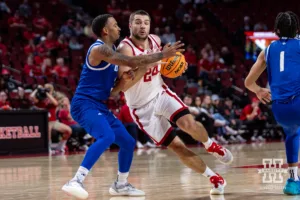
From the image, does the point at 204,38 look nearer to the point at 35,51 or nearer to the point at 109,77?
the point at 35,51

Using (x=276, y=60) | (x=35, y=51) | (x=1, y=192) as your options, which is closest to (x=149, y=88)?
(x=276, y=60)

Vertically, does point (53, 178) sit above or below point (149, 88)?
below

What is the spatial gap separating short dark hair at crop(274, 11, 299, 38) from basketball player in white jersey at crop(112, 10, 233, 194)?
123 cm

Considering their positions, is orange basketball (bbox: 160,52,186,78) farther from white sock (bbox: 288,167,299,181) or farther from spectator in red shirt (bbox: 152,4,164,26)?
spectator in red shirt (bbox: 152,4,164,26)

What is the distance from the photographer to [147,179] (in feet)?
24.8

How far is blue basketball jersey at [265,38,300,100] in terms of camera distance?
577 centimetres

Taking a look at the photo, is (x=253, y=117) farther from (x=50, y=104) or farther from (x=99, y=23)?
(x=99, y=23)

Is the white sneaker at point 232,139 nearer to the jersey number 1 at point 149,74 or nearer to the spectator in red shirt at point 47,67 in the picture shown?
the spectator in red shirt at point 47,67

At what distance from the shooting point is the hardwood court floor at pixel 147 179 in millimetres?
5996

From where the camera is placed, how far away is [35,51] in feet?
55.2

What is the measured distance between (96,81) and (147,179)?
2046 millimetres

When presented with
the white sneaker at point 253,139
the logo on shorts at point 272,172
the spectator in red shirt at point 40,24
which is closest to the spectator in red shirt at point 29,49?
the spectator in red shirt at point 40,24

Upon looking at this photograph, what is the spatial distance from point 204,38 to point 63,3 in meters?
4.97

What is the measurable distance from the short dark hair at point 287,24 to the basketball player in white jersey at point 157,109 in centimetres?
123
